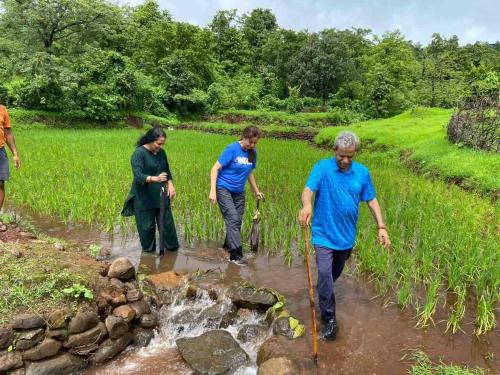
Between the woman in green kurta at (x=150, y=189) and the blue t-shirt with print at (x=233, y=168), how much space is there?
0.66m

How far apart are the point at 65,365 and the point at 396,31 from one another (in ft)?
117

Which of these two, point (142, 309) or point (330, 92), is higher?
point (330, 92)

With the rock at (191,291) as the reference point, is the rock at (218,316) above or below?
below

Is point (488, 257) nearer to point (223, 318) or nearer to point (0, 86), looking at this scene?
point (223, 318)

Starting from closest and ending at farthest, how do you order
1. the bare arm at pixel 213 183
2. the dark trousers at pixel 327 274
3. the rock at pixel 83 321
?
the rock at pixel 83 321, the dark trousers at pixel 327 274, the bare arm at pixel 213 183

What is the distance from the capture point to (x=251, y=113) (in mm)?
27500

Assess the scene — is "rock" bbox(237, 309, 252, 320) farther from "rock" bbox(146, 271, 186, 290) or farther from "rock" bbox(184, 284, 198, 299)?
"rock" bbox(146, 271, 186, 290)

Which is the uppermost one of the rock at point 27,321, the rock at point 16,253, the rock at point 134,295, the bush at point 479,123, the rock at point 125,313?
the bush at point 479,123

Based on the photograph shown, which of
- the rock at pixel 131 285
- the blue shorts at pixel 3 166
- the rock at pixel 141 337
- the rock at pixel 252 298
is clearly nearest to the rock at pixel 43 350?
the rock at pixel 141 337

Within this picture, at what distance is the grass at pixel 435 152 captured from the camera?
8.80 meters

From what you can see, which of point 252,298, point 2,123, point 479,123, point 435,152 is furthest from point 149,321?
point 479,123

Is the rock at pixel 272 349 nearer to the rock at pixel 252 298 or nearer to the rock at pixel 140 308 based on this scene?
the rock at pixel 252 298

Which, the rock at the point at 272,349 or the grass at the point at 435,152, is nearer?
the rock at the point at 272,349

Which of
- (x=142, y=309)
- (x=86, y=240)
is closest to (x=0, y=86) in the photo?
(x=86, y=240)
